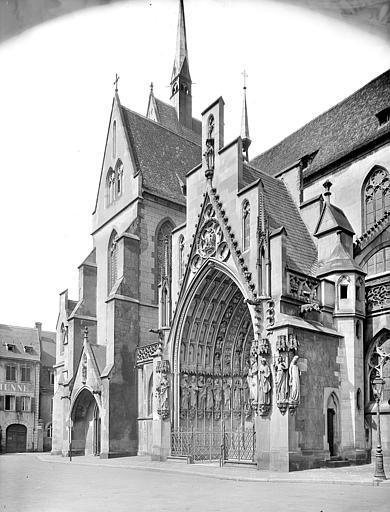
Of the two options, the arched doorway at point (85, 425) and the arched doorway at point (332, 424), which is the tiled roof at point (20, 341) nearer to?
the arched doorway at point (85, 425)

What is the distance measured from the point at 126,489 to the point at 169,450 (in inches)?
424

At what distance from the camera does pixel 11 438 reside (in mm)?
54031

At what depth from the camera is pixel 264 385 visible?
19453mm

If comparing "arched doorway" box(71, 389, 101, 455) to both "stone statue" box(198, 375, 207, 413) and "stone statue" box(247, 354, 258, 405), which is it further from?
"stone statue" box(247, 354, 258, 405)

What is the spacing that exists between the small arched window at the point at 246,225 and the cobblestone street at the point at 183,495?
8416 millimetres

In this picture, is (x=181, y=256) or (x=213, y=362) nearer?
(x=213, y=362)

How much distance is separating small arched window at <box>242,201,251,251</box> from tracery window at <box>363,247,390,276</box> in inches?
199

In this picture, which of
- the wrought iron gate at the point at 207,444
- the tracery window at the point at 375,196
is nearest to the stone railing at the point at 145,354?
the wrought iron gate at the point at 207,444

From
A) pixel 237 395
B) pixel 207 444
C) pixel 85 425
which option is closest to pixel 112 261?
pixel 85 425

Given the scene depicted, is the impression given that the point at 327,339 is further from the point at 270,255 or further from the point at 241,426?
the point at 241,426

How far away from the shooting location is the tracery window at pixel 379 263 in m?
24.6

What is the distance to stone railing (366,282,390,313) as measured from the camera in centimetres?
2053

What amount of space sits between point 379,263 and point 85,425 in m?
17.3

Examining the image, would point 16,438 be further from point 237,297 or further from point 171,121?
point 237,297
